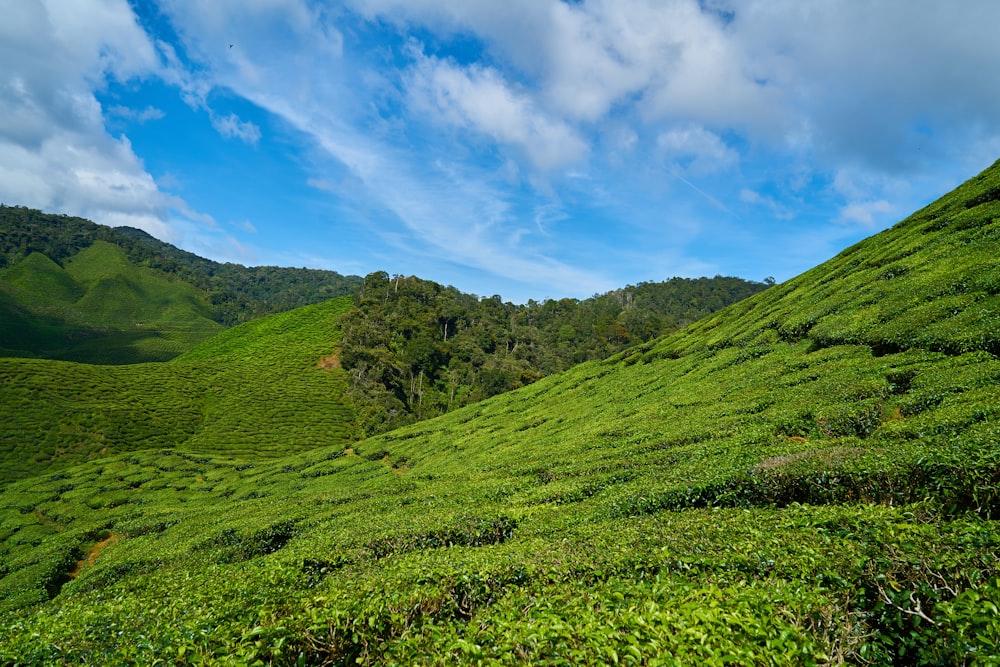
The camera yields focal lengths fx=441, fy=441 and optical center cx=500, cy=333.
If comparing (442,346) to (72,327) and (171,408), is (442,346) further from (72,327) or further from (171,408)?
(72,327)

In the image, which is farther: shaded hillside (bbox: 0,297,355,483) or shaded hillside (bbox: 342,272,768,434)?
shaded hillside (bbox: 342,272,768,434)

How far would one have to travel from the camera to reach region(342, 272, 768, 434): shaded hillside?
364 ft

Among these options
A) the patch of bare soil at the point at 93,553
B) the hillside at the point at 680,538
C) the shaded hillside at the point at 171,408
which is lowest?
the patch of bare soil at the point at 93,553

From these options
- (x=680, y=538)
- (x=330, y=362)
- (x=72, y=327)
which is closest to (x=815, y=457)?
(x=680, y=538)

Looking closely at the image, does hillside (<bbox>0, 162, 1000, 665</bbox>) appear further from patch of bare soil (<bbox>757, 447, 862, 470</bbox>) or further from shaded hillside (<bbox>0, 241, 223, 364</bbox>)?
shaded hillside (<bbox>0, 241, 223, 364</bbox>)

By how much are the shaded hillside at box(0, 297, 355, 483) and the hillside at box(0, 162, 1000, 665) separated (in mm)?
33878

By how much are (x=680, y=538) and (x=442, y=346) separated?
4977 inches

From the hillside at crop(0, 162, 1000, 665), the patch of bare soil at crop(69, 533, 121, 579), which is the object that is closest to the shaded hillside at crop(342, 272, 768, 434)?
the patch of bare soil at crop(69, 533, 121, 579)

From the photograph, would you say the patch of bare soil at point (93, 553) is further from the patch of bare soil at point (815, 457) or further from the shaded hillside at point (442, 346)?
the shaded hillside at point (442, 346)

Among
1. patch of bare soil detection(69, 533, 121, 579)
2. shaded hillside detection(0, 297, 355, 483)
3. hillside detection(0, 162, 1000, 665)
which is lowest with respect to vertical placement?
patch of bare soil detection(69, 533, 121, 579)

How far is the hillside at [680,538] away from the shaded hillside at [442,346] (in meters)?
69.1

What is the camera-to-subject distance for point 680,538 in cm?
1036

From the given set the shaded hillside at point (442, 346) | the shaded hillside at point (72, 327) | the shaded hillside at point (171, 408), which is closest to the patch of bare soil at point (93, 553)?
the shaded hillside at point (171, 408)

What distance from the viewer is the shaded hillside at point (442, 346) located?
111m
